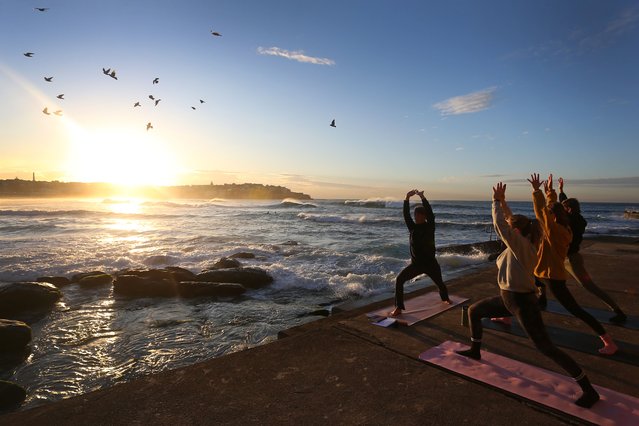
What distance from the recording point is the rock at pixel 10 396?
14.2 feet

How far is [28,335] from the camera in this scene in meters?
6.36

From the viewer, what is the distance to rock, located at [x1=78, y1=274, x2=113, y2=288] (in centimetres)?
1089

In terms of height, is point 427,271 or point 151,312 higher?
point 427,271

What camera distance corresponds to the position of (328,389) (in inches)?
133

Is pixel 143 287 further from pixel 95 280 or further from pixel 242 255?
pixel 242 255

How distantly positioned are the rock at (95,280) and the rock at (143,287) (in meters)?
1.22

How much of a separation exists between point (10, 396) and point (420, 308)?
5939mm

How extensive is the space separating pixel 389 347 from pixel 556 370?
1.79m

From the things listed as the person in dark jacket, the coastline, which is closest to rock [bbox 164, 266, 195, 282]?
the coastline

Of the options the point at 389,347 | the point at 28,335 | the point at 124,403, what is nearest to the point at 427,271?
the point at 389,347

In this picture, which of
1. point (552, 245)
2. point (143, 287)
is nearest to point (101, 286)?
point (143, 287)

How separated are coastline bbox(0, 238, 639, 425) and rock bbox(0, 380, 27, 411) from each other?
1.71m

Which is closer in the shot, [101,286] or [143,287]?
[143,287]

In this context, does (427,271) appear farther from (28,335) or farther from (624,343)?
(28,335)
